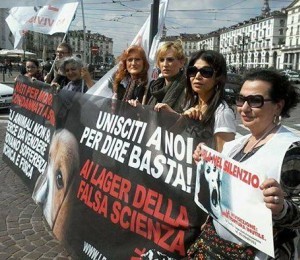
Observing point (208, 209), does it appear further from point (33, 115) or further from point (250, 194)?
point (33, 115)

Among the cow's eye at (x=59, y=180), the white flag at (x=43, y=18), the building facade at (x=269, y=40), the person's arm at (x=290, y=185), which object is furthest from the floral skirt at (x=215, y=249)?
the building facade at (x=269, y=40)

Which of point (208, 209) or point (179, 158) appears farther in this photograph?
point (179, 158)

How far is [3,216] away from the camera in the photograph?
166 inches

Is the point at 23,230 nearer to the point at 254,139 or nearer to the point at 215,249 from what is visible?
the point at 215,249

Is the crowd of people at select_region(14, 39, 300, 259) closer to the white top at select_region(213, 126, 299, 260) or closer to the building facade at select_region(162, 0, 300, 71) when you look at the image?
the white top at select_region(213, 126, 299, 260)

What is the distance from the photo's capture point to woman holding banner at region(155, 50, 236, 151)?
2.24m

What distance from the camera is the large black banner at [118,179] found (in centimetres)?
240

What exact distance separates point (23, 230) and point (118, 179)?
Answer: 1.60 meters

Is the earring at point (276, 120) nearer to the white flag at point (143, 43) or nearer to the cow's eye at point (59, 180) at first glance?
the cow's eye at point (59, 180)

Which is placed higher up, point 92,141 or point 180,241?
point 92,141

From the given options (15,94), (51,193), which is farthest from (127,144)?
(15,94)

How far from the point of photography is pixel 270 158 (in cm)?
157

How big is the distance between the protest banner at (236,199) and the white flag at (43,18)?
496 cm

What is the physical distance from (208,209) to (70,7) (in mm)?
5143
